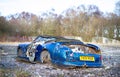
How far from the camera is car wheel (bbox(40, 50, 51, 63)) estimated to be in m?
4.99

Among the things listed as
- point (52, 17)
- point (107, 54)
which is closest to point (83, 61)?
point (52, 17)

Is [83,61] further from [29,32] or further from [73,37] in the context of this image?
[29,32]

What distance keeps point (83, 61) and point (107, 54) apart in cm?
236

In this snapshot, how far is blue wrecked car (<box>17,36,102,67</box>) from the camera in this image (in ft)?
15.5

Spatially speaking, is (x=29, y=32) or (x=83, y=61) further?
(x=83, y=61)

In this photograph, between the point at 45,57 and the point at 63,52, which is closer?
the point at 63,52

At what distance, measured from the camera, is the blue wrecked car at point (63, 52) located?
15.5ft

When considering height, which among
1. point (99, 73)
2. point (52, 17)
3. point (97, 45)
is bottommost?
point (99, 73)

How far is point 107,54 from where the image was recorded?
709cm

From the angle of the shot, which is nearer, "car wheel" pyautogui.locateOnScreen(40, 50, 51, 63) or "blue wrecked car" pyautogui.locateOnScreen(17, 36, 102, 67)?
"blue wrecked car" pyautogui.locateOnScreen(17, 36, 102, 67)

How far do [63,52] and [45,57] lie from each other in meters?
0.48

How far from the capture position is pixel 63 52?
4676 mm

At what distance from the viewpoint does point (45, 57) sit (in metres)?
5.07

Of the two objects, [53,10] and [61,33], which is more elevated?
[53,10]
